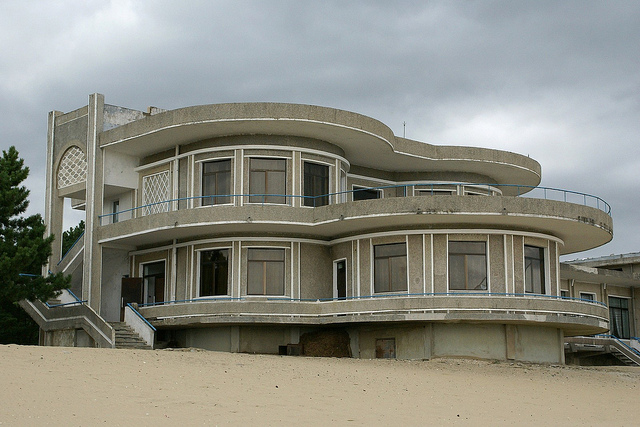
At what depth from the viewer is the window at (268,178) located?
34.4 m

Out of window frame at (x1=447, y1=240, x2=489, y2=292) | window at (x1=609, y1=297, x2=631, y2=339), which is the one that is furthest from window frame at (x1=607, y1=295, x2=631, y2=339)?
window frame at (x1=447, y1=240, x2=489, y2=292)

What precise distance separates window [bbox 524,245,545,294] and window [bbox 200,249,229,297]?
464 inches

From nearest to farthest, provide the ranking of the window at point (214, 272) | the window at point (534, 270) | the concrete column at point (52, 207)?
the window at point (534, 270) < the window at point (214, 272) < the concrete column at point (52, 207)

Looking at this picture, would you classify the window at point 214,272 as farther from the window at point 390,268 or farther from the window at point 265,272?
the window at point 390,268

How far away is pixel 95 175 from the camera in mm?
37281

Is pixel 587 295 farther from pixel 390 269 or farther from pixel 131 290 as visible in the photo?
pixel 131 290

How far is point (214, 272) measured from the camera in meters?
34.7

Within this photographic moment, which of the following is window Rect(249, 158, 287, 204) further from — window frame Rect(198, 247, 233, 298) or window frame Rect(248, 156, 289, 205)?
window frame Rect(198, 247, 233, 298)

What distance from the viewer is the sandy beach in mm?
16656

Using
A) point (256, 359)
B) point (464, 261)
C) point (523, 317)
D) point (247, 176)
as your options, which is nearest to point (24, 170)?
point (247, 176)

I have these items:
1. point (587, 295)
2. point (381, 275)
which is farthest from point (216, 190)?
point (587, 295)

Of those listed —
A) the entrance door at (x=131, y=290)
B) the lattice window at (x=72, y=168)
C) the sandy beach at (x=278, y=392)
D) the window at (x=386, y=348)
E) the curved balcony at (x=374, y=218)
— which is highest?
the lattice window at (x=72, y=168)

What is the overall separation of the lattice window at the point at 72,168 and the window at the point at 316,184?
10481 mm

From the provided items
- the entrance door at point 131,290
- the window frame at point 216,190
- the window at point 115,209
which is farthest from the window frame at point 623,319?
the window at point 115,209
